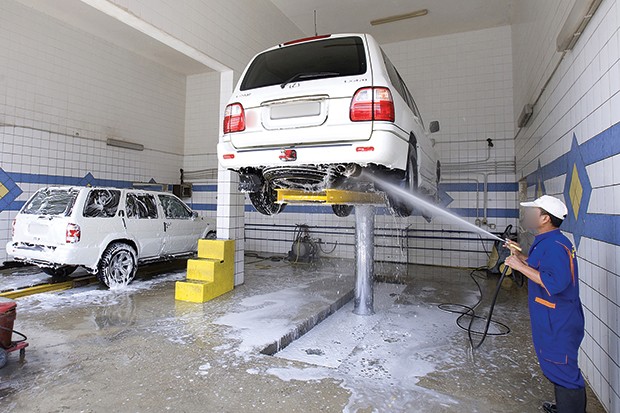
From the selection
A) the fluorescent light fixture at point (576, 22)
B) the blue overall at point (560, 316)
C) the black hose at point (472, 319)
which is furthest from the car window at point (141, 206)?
the fluorescent light fixture at point (576, 22)

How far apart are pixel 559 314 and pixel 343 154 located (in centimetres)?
177

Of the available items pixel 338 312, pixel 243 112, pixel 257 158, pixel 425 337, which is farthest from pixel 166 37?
pixel 425 337

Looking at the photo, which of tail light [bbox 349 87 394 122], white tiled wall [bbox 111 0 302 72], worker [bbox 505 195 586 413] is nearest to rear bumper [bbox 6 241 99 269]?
white tiled wall [bbox 111 0 302 72]

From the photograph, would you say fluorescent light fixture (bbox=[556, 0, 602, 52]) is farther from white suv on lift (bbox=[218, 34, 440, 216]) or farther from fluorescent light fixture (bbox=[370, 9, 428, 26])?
fluorescent light fixture (bbox=[370, 9, 428, 26])

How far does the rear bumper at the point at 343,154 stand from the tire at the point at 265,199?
28.3 inches

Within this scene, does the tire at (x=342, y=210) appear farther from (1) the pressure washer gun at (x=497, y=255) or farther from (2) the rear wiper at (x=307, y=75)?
(1) the pressure washer gun at (x=497, y=255)

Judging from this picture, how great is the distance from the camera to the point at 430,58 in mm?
8852

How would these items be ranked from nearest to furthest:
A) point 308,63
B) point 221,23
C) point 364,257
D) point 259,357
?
point 308,63 → point 259,357 → point 364,257 → point 221,23

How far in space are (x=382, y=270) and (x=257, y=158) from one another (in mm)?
5840

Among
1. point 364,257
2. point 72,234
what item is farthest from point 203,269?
point 364,257

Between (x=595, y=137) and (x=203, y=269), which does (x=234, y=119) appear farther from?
(x=203, y=269)

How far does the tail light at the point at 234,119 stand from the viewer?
3.12 meters

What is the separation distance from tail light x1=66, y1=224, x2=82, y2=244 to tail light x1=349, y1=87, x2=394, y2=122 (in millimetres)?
4622

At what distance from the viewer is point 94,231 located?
5488mm
